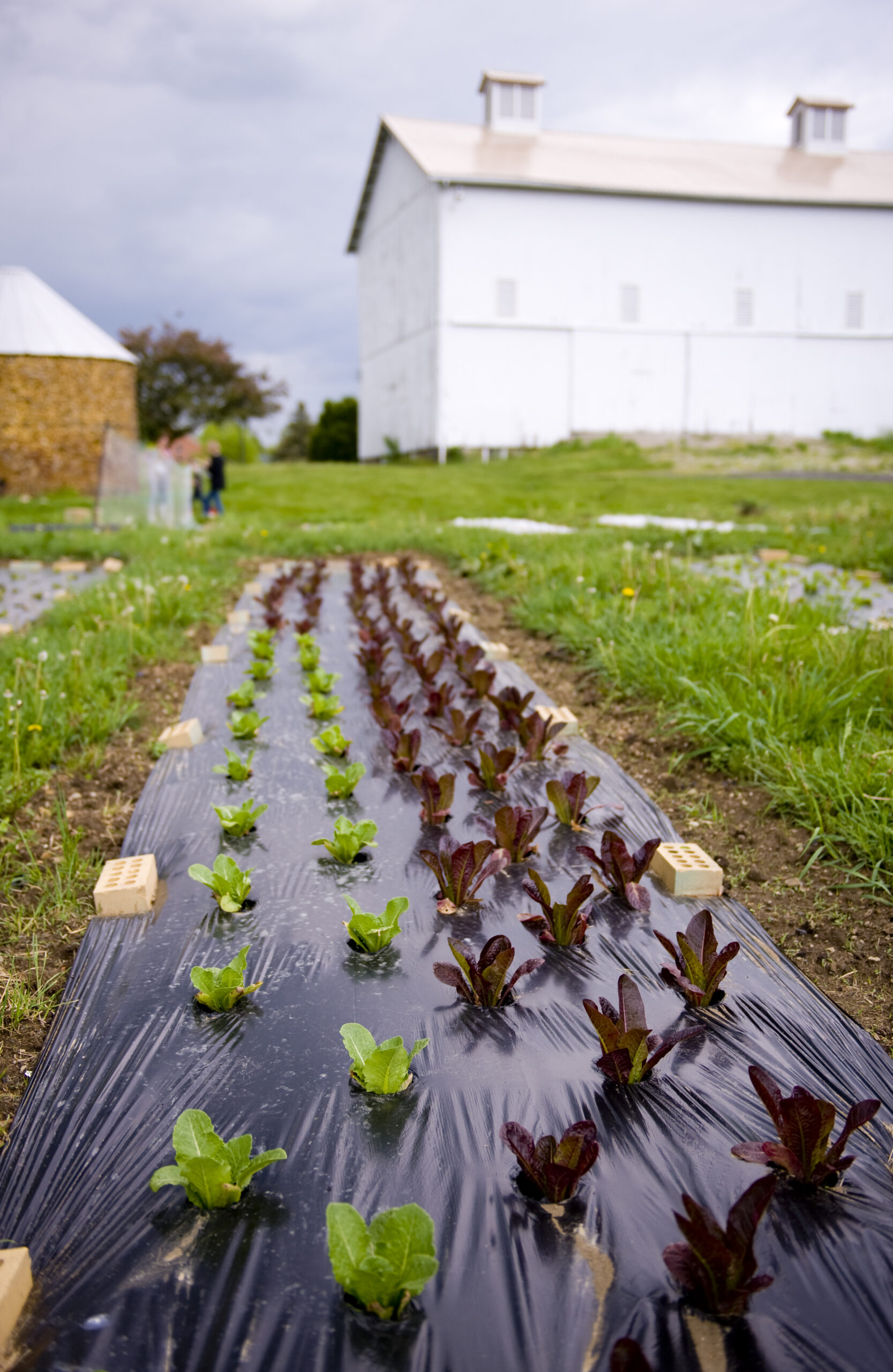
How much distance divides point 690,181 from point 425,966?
927 inches

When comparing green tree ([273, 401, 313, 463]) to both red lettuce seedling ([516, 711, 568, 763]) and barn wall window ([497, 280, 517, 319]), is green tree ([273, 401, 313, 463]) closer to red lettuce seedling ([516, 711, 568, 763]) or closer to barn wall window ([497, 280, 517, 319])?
barn wall window ([497, 280, 517, 319])

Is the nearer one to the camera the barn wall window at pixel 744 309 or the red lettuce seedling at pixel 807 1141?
the red lettuce seedling at pixel 807 1141

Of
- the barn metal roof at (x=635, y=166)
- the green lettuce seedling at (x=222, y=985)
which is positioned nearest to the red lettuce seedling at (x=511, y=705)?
the green lettuce seedling at (x=222, y=985)

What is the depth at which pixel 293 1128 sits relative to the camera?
1472 mm

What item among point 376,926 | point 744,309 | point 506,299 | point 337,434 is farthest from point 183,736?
point 337,434

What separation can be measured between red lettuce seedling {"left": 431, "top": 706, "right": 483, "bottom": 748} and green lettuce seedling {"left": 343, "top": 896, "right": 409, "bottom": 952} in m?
1.20

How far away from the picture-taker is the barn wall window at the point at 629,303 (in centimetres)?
2027

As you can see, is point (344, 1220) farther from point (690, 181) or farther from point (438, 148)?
point (690, 181)

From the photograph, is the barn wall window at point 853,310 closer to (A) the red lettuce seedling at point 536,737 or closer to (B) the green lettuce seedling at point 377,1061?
(A) the red lettuce seedling at point 536,737

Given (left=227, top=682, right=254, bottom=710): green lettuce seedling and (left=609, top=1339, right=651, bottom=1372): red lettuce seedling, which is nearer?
(left=609, top=1339, right=651, bottom=1372): red lettuce seedling

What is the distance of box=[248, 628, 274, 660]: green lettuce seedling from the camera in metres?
4.51

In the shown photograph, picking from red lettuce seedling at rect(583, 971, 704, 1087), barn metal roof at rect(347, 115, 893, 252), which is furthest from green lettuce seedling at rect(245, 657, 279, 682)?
barn metal roof at rect(347, 115, 893, 252)

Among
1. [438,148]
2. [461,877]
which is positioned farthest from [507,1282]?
[438,148]

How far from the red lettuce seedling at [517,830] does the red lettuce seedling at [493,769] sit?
410 mm
